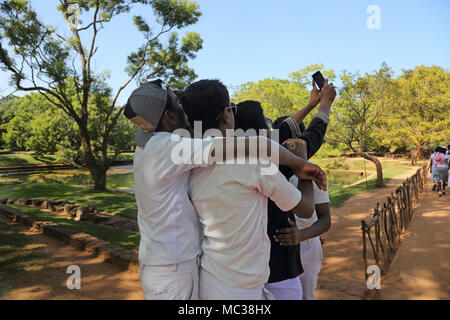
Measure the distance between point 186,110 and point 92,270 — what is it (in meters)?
3.64

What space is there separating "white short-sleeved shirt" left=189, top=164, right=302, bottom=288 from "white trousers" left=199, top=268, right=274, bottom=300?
0.08 ft

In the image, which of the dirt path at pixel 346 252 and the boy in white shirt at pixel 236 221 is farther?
the dirt path at pixel 346 252

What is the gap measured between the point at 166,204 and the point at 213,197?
0.24 meters

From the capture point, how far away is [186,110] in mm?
1475

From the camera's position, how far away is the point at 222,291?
1.30 meters

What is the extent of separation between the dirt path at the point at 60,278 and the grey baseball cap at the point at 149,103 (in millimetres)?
2726

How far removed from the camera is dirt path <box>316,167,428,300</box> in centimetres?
340

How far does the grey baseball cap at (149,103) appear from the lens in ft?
4.77

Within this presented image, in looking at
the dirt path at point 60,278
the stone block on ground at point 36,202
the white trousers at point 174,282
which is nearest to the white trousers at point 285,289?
the white trousers at point 174,282

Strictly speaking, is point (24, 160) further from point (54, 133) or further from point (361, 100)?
point (361, 100)

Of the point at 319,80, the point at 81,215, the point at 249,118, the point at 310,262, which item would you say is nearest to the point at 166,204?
the point at 249,118

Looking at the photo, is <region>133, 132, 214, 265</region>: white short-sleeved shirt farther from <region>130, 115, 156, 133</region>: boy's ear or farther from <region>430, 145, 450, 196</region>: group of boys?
<region>430, 145, 450, 196</region>: group of boys

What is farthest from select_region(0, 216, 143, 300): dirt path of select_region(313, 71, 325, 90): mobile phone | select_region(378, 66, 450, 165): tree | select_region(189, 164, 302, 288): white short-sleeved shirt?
select_region(378, 66, 450, 165): tree

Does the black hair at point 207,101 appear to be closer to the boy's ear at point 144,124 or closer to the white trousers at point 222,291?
the boy's ear at point 144,124
